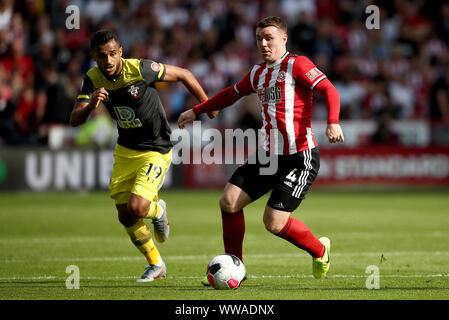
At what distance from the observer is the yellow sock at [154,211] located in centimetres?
740

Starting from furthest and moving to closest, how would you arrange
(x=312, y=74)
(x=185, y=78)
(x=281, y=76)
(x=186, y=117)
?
(x=185, y=78) < (x=186, y=117) < (x=281, y=76) < (x=312, y=74)

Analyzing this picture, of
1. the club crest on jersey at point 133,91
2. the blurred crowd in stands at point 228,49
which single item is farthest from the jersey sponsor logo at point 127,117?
the blurred crowd in stands at point 228,49

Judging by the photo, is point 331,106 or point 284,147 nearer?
point 331,106

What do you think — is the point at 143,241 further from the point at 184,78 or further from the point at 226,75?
the point at 226,75

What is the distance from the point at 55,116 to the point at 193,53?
4.44 meters

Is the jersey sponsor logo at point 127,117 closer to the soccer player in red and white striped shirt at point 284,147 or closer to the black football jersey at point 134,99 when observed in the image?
the black football jersey at point 134,99

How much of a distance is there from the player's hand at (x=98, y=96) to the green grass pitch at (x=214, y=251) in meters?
1.63

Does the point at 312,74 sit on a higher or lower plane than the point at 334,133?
higher

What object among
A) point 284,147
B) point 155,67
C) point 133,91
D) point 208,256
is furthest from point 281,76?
point 208,256

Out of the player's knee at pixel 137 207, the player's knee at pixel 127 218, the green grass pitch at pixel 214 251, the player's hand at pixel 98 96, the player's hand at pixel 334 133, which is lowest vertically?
the green grass pitch at pixel 214 251

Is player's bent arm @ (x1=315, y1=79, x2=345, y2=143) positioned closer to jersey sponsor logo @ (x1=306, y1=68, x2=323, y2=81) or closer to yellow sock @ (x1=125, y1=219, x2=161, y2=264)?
jersey sponsor logo @ (x1=306, y1=68, x2=323, y2=81)

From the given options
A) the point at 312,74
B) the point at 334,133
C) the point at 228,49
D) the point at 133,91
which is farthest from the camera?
the point at 228,49

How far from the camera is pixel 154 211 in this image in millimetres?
7508

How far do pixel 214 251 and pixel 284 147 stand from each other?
2928mm
